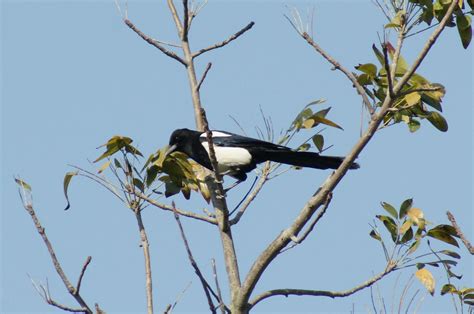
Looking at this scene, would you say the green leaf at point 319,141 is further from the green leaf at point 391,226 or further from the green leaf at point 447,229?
the green leaf at point 447,229

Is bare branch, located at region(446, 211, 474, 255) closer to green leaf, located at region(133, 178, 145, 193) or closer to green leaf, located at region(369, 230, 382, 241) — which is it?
green leaf, located at region(369, 230, 382, 241)

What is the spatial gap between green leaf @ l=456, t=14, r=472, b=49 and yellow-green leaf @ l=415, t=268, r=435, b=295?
1139mm

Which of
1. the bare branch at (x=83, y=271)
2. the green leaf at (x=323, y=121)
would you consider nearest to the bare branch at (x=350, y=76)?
the green leaf at (x=323, y=121)

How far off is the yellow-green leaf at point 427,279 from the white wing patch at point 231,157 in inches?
102

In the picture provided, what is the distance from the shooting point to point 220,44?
15.6 feet

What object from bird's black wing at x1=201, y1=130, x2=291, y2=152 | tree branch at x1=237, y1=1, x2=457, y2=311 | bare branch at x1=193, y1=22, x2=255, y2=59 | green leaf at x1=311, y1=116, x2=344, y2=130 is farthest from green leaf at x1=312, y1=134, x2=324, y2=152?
bird's black wing at x1=201, y1=130, x2=291, y2=152

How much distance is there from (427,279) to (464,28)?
123 centimetres

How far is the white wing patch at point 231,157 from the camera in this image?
6.43m

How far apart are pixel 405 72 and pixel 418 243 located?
31.3 inches

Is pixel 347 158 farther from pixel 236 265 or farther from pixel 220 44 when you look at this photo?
pixel 220 44

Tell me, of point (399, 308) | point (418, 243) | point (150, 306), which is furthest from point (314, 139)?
point (150, 306)

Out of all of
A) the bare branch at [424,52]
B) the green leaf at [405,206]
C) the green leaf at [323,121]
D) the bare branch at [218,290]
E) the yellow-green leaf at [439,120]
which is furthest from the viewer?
the green leaf at [323,121]

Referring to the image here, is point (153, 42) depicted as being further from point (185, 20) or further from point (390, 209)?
point (390, 209)

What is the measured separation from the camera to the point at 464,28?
420cm
